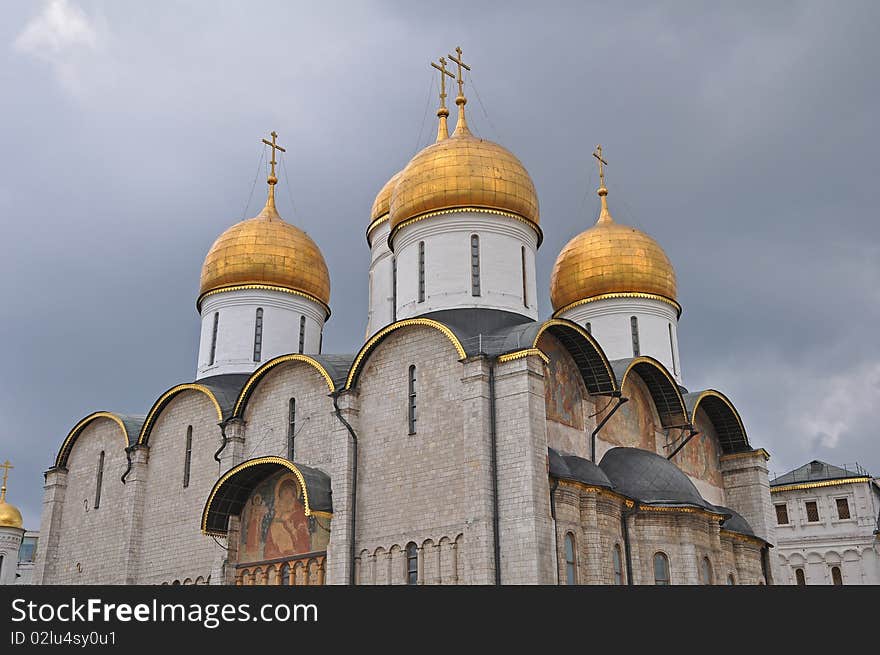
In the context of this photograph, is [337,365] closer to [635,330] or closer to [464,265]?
[464,265]

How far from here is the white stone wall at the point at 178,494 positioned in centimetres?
1623

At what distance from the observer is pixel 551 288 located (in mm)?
19453

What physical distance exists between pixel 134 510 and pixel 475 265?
7640 millimetres

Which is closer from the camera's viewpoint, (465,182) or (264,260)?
(465,182)

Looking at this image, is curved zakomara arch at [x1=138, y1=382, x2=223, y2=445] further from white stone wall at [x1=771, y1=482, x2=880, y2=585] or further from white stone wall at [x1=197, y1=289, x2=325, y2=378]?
white stone wall at [x1=771, y1=482, x2=880, y2=585]

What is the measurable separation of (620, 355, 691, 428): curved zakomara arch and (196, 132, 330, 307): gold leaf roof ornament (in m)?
6.96

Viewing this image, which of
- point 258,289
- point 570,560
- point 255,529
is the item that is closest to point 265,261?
point 258,289

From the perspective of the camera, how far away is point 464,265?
15078 millimetres

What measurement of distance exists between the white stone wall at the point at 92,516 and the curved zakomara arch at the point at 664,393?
9.61 meters

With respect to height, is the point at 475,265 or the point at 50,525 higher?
the point at 475,265

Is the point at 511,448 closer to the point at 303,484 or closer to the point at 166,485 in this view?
the point at 303,484

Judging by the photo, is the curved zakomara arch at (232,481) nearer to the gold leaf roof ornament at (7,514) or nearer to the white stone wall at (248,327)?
the white stone wall at (248,327)

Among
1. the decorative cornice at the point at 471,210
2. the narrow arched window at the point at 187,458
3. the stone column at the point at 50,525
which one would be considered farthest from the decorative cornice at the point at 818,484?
the stone column at the point at 50,525
